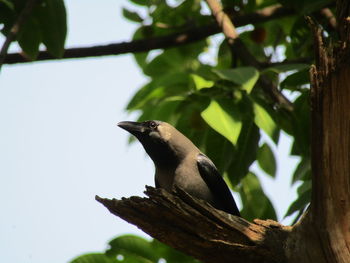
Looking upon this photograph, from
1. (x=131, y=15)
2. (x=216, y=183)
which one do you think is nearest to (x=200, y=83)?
(x=216, y=183)

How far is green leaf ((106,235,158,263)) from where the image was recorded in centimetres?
500

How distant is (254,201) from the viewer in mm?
6438

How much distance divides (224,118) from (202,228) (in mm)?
1271

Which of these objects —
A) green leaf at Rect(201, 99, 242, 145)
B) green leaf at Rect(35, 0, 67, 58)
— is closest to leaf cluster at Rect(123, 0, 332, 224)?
green leaf at Rect(201, 99, 242, 145)

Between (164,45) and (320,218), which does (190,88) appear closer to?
(164,45)

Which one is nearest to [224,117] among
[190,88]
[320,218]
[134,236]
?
[190,88]

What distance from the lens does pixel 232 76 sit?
16.8 feet

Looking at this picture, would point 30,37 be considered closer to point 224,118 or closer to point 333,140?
point 224,118

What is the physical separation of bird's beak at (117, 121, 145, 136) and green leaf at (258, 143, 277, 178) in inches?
52.6

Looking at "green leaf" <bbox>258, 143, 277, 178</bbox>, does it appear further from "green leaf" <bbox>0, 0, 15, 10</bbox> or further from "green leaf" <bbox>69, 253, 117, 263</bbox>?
"green leaf" <bbox>0, 0, 15, 10</bbox>

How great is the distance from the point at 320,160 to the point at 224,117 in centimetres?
159

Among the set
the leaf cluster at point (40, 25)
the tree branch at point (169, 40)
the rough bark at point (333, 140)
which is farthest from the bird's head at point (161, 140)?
the rough bark at point (333, 140)

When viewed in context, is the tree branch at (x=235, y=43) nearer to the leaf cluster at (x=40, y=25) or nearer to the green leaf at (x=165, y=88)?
the green leaf at (x=165, y=88)

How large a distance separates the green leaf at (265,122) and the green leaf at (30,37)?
2131 mm
